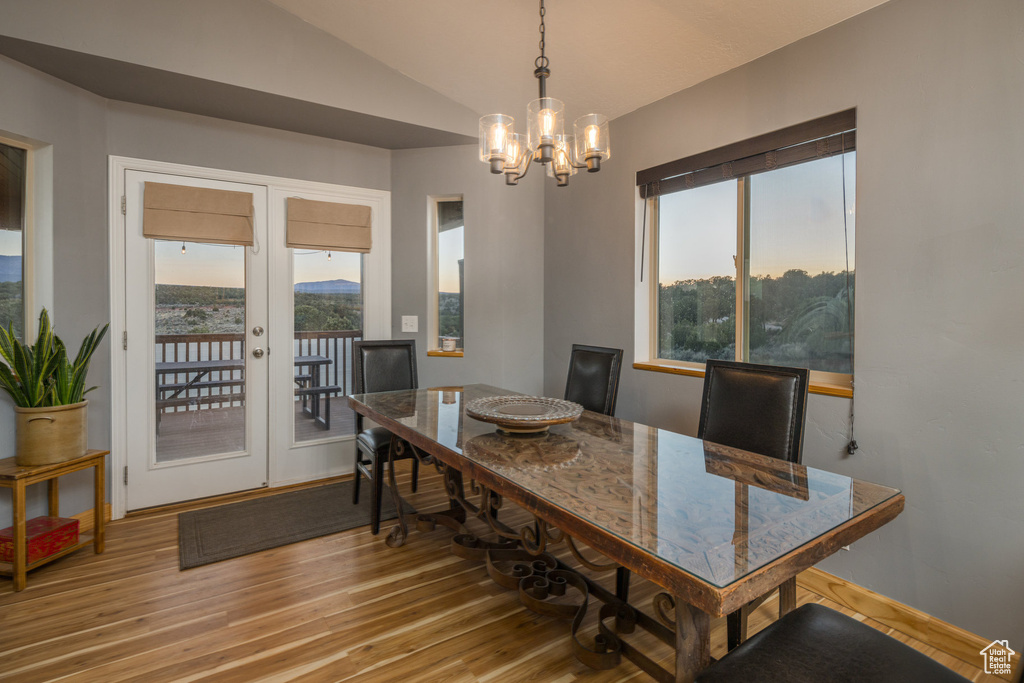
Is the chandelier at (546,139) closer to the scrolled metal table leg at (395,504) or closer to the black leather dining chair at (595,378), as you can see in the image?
the black leather dining chair at (595,378)

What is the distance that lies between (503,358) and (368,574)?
185 cm

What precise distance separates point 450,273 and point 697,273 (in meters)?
1.85

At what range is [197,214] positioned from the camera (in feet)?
10.4

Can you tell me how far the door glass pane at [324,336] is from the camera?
3590mm

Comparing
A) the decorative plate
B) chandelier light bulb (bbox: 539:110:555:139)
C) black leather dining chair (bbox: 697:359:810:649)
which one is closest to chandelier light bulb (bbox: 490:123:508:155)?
chandelier light bulb (bbox: 539:110:555:139)

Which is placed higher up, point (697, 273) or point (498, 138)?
point (498, 138)

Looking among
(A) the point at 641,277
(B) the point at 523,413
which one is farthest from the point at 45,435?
(A) the point at 641,277

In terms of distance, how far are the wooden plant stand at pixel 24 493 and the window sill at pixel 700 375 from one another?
9.94 ft

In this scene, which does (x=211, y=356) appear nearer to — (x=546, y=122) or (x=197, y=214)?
(x=197, y=214)

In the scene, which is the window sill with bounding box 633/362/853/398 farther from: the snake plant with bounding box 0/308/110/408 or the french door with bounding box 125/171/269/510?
the snake plant with bounding box 0/308/110/408

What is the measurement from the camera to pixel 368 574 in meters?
2.34

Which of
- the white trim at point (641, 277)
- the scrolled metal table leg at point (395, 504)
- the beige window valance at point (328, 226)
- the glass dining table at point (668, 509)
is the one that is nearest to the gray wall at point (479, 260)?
the beige window valance at point (328, 226)

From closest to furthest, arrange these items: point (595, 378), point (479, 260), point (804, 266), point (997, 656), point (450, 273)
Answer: point (997, 656)
point (804, 266)
point (595, 378)
point (479, 260)
point (450, 273)

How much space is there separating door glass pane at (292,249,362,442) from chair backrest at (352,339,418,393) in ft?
1.89
